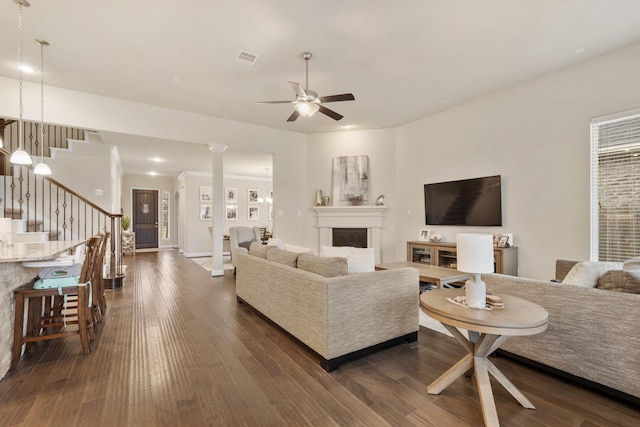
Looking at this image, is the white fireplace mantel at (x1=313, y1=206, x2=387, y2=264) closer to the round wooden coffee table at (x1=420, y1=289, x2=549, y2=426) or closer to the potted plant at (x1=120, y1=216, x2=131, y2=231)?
the round wooden coffee table at (x1=420, y1=289, x2=549, y2=426)

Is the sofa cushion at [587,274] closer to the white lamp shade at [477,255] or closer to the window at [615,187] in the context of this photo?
the white lamp shade at [477,255]

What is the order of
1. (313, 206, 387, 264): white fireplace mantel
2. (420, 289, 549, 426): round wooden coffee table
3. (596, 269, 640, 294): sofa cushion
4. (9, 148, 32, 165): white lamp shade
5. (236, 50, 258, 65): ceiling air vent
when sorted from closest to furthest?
1. (420, 289, 549, 426): round wooden coffee table
2. (596, 269, 640, 294): sofa cushion
3. (9, 148, 32, 165): white lamp shade
4. (236, 50, 258, 65): ceiling air vent
5. (313, 206, 387, 264): white fireplace mantel

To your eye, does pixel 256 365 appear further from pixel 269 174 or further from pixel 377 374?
pixel 269 174

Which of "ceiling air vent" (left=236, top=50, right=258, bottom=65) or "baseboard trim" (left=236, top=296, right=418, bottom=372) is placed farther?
"ceiling air vent" (left=236, top=50, right=258, bottom=65)

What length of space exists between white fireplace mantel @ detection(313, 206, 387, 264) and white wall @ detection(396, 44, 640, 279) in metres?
1.35

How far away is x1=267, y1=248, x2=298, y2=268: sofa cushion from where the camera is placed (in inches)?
115

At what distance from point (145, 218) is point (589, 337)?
11900 mm

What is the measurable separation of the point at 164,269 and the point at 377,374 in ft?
19.5

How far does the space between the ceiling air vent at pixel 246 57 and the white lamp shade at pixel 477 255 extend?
317 cm

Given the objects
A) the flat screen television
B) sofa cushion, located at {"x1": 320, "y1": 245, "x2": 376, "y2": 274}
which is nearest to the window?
the flat screen television

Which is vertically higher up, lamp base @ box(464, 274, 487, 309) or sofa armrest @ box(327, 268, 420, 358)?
lamp base @ box(464, 274, 487, 309)

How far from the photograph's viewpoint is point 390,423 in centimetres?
167

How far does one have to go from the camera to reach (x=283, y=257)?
10.0ft

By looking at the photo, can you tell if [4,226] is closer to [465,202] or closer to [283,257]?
[283,257]
